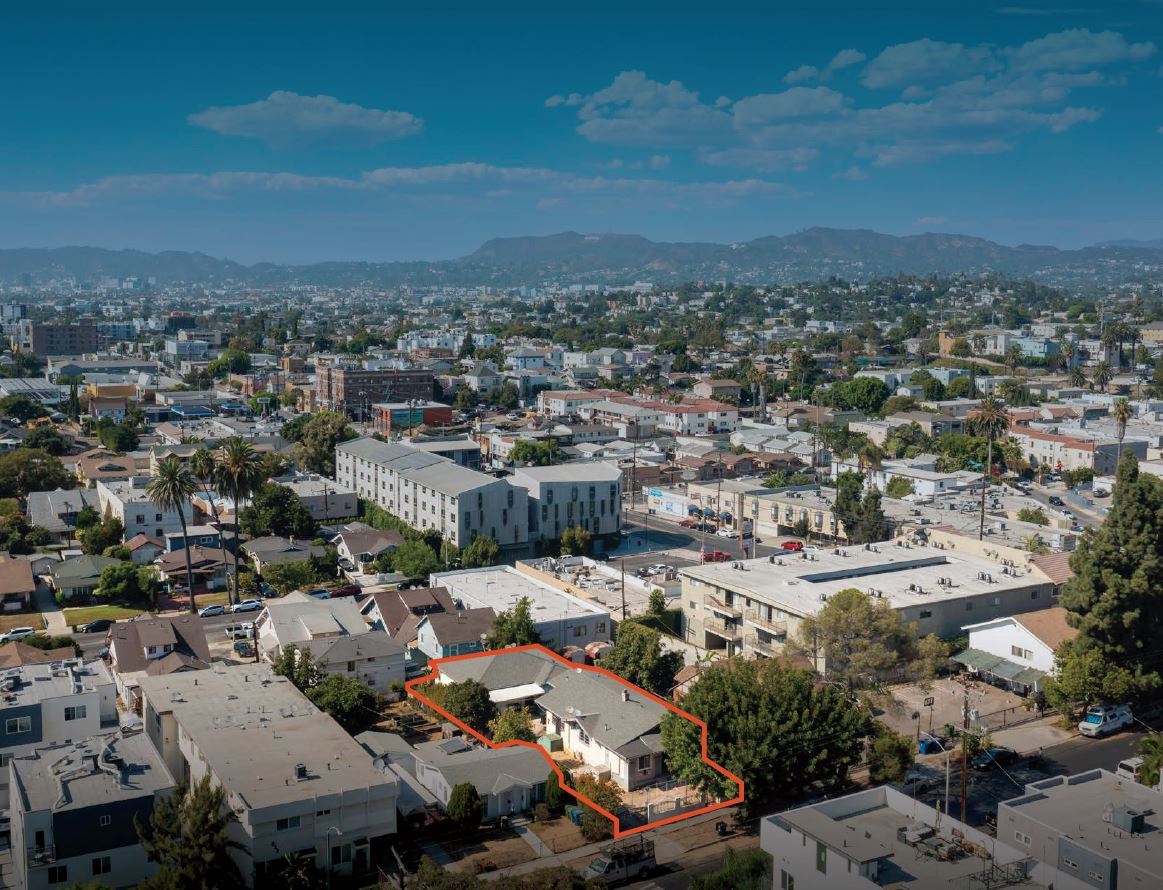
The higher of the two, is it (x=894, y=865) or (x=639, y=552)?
(x=894, y=865)

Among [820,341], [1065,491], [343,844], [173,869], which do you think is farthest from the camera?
[820,341]

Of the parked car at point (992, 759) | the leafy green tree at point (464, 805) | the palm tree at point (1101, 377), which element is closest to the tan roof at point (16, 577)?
the leafy green tree at point (464, 805)

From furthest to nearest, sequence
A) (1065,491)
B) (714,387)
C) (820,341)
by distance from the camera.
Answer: (820,341)
(714,387)
(1065,491)

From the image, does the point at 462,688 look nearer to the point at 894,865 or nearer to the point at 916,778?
the point at 916,778

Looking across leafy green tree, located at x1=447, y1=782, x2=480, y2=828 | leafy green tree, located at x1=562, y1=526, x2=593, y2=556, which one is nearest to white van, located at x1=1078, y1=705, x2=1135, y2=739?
leafy green tree, located at x1=447, y1=782, x2=480, y2=828

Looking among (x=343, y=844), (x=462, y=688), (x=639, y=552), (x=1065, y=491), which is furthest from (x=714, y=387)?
(x=343, y=844)

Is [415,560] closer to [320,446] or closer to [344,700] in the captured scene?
[344,700]

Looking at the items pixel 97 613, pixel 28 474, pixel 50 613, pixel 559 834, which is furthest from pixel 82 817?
pixel 28 474
